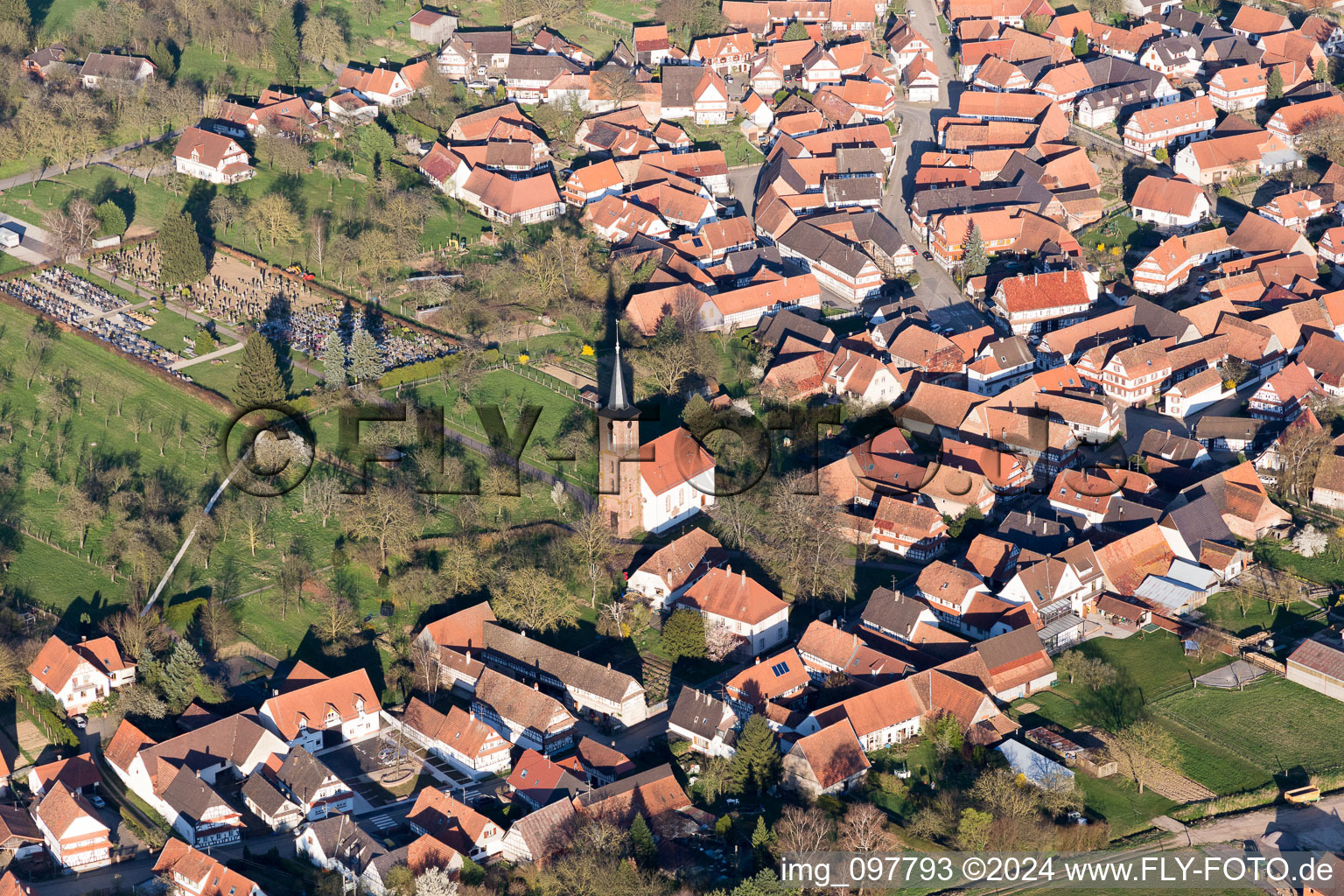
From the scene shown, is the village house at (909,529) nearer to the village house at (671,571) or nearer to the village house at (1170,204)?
the village house at (671,571)

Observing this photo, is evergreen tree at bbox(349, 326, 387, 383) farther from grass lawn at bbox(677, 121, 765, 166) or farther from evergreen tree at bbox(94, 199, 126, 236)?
grass lawn at bbox(677, 121, 765, 166)

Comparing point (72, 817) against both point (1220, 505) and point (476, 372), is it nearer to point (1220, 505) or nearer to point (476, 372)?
point (476, 372)

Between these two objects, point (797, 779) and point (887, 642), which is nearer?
point (797, 779)

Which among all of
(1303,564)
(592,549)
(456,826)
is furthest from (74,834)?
(1303,564)

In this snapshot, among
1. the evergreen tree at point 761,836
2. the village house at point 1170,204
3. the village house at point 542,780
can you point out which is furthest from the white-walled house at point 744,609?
the village house at point 1170,204

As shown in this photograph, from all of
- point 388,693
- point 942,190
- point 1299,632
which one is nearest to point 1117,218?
point 942,190

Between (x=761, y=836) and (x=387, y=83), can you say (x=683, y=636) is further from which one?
(x=387, y=83)
